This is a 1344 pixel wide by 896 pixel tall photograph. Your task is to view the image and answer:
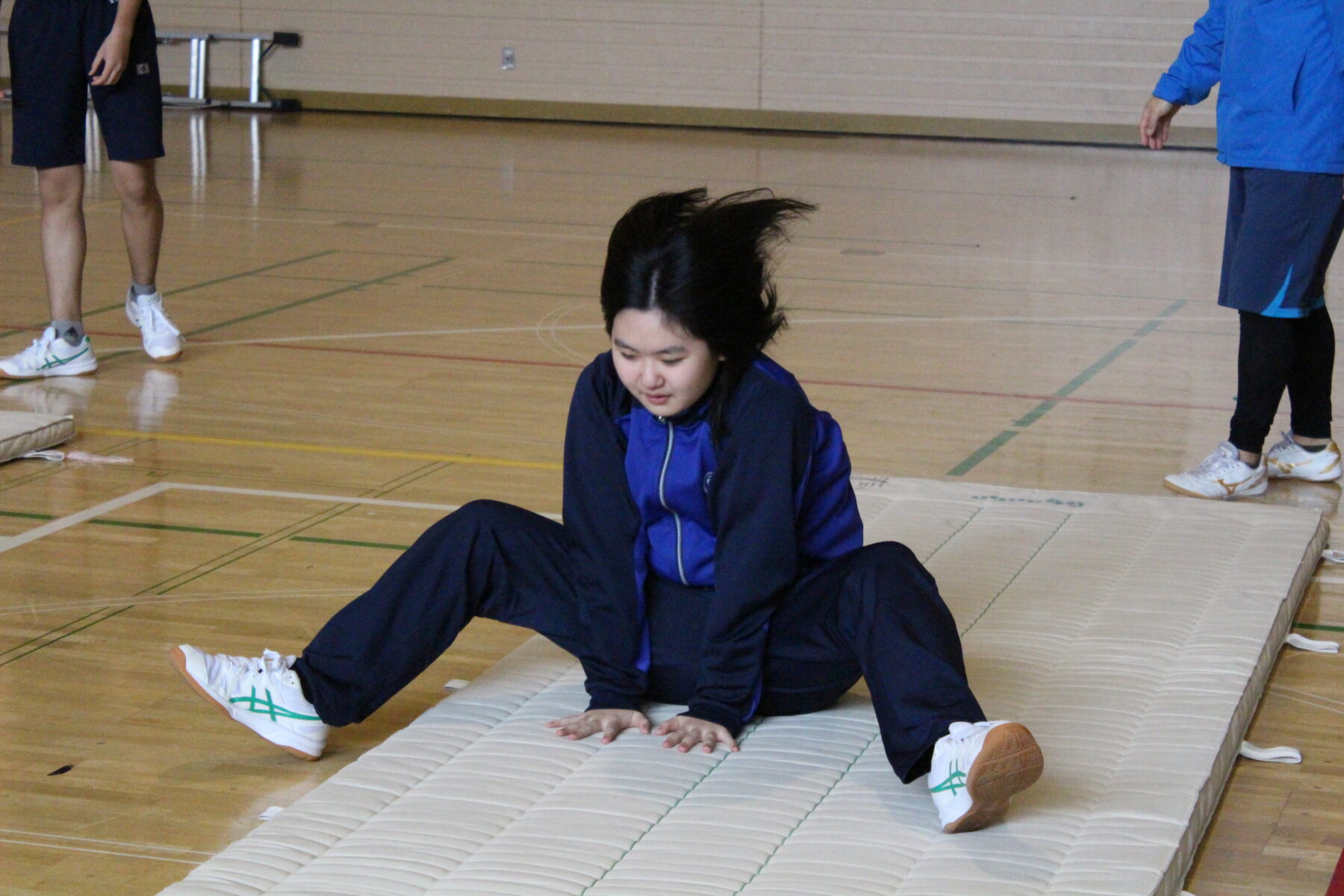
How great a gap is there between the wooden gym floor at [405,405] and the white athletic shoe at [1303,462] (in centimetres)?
7

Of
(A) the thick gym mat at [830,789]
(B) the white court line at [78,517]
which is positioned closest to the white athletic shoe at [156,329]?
(B) the white court line at [78,517]

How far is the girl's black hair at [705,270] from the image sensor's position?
1.81 metres

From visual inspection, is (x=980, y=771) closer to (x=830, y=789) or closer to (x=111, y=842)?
(x=830, y=789)

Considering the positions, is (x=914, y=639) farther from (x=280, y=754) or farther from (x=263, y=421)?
(x=263, y=421)

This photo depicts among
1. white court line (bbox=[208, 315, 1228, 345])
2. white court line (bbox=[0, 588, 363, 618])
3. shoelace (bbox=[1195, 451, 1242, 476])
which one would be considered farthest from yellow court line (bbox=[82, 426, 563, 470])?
shoelace (bbox=[1195, 451, 1242, 476])

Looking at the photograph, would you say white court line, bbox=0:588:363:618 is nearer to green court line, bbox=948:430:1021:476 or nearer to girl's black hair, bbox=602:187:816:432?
girl's black hair, bbox=602:187:816:432

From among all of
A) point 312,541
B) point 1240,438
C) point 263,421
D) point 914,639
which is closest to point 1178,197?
point 1240,438

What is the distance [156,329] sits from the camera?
4.20m

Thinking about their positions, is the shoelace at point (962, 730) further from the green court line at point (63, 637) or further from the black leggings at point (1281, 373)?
the black leggings at point (1281, 373)

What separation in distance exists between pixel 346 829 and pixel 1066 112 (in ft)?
31.3

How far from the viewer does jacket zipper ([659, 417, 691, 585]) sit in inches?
76.0

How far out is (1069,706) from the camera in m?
2.07

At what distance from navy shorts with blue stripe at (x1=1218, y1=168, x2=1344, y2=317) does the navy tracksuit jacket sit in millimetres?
1482

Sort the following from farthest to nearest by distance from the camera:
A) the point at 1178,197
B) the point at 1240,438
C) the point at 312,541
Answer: the point at 1178,197, the point at 1240,438, the point at 312,541
